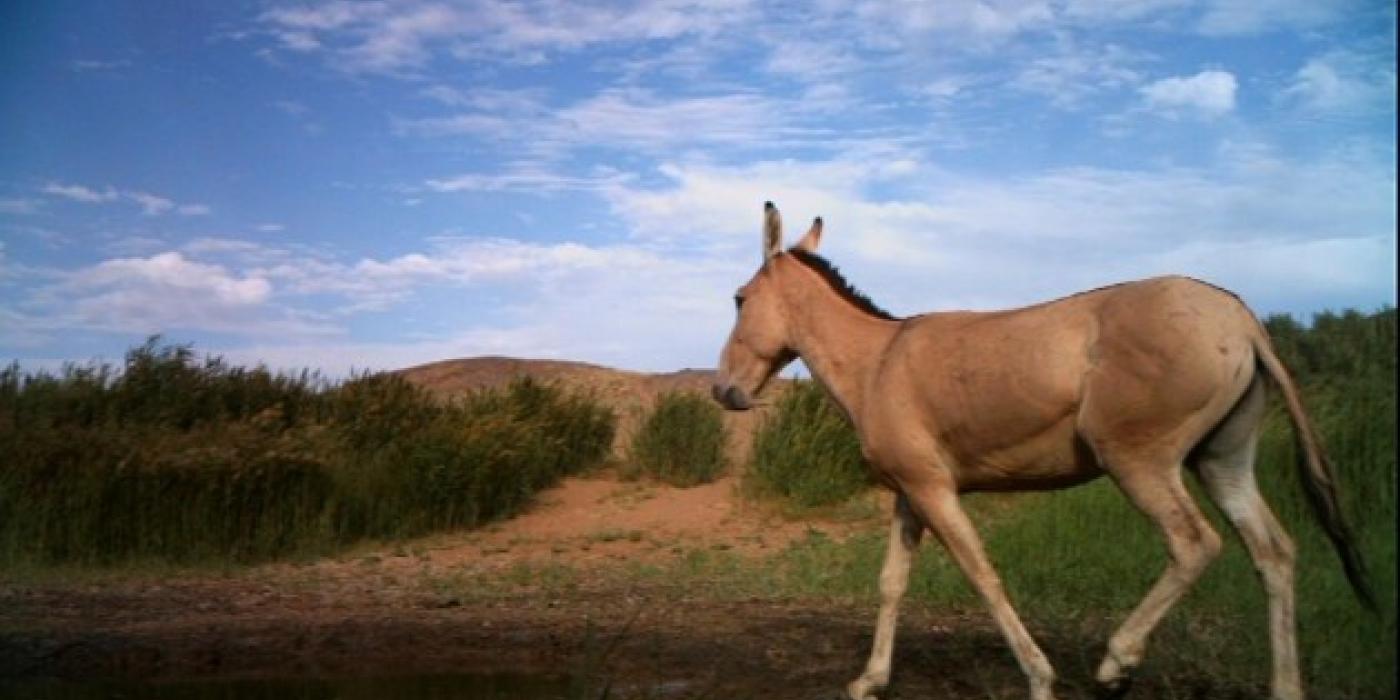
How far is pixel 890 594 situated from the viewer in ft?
22.8

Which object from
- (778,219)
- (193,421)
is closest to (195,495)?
(193,421)

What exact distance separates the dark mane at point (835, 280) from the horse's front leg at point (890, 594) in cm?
112

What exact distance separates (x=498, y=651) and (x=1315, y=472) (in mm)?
5273

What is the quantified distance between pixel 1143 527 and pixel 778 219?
5.45 meters

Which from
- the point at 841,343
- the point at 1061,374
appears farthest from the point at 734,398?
the point at 1061,374

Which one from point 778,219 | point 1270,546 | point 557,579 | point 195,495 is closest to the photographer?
point 1270,546

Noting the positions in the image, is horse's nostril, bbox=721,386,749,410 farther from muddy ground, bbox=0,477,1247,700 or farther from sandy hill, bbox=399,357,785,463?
sandy hill, bbox=399,357,785,463

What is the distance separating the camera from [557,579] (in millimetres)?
12492

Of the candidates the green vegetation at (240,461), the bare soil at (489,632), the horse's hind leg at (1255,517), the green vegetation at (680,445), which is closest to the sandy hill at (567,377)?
the green vegetation at (680,445)

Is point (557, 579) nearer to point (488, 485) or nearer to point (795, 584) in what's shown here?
point (795, 584)

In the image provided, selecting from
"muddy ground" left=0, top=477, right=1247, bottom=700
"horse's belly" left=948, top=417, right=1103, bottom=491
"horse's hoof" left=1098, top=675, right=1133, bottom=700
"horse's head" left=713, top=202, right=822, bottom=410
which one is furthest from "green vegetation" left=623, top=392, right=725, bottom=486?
"horse's hoof" left=1098, top=675, right=1133, bottom=700

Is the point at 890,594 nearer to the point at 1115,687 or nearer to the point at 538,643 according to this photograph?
the point at 1115,687

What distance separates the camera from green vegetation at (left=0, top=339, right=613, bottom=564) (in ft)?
46.0

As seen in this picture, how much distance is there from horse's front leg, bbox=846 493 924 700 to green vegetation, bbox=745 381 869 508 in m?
9.15
